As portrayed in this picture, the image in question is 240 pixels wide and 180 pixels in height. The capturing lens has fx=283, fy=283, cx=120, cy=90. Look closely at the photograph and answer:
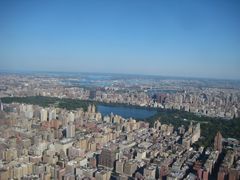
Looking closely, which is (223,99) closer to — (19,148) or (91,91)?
(91,91)

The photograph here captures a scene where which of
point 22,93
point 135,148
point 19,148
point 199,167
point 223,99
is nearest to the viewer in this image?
point 199,167

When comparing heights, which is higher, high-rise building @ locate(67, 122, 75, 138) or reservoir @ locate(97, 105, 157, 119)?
high-rise building @ locate(67, 122, 75, 138)

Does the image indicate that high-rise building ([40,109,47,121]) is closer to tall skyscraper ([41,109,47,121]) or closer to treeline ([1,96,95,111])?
tall skyscraper ([41,109,47,121])

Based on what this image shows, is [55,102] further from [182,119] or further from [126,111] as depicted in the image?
[182,119]

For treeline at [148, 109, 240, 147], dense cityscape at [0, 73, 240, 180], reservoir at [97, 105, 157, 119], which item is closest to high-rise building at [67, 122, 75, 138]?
dense cityscape at [0, 73, 240, 180]

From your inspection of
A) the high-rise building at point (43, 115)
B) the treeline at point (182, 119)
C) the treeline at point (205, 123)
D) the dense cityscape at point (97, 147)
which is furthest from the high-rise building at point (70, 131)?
the treeline at point (205, 123)

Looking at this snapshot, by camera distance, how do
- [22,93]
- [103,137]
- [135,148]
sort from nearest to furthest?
1. [135,148]
2. [103,137]
3. [22,93]

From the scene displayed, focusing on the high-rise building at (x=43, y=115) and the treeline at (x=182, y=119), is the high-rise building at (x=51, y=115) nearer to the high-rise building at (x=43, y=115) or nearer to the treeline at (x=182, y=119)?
the high-rise building at (x=43, y=115)

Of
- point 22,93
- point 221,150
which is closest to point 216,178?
point 221,150
